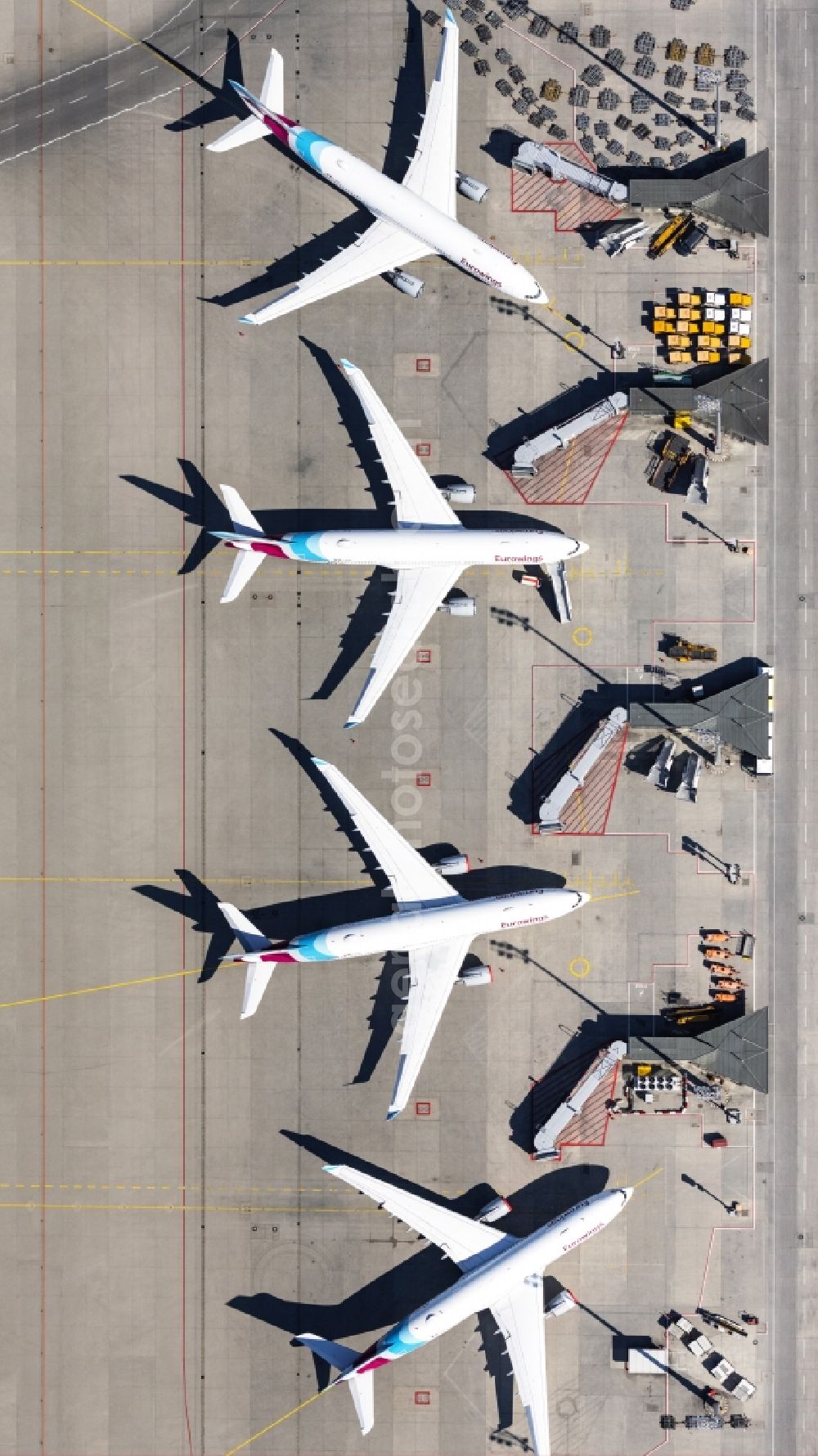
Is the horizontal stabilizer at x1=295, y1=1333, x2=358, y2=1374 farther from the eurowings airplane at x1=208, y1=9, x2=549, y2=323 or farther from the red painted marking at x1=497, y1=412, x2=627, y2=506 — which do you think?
the eurowings airplane at x1=208, y1=9, x2=549, y2=323

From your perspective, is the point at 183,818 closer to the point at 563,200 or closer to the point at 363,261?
the point at 363,261

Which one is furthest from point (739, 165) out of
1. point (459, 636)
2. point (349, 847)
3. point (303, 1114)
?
point (303, 1114)

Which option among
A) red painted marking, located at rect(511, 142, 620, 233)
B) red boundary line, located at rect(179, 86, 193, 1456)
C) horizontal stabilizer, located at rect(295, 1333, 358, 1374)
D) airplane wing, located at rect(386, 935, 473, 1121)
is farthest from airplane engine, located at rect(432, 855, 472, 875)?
red painted marking, located at rect(511, 142, 620, 233)

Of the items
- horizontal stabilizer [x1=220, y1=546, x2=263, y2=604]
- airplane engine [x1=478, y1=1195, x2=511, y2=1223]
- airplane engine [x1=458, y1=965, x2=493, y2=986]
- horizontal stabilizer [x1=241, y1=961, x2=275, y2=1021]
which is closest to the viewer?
horizontal stabilizer [x1=241, y1=961, x2=275, y2=1021]

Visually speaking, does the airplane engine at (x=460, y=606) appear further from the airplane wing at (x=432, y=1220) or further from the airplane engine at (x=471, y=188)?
the airplane wing at (x=432, y=1220)

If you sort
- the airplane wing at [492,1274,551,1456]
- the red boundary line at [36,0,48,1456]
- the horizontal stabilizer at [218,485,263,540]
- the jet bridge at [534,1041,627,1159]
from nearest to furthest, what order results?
the horizontal stabilizer at [218,485,263,540] → the airplane wing at [492,1274,551,1456] → the jet bridge at [534,1041,627,1159] → the red boundary line at [36,0,48,1456]

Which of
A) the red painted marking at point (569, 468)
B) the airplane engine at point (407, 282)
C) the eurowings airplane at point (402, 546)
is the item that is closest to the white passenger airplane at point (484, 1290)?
the eurowings airplane at point (402, 546)

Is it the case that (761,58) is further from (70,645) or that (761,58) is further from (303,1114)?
(303,1114)
